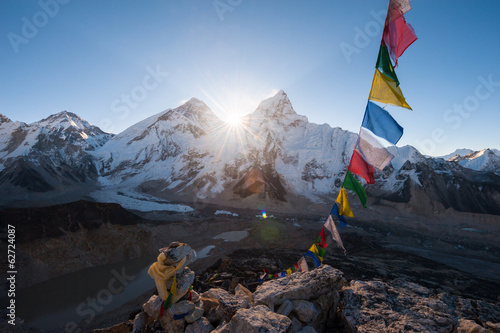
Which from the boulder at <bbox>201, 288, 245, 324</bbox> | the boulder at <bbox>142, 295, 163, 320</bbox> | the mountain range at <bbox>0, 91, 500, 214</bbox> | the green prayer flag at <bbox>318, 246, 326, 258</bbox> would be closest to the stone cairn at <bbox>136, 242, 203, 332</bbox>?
the boulder at <bbox>142, 295, 163, 320</bbox>

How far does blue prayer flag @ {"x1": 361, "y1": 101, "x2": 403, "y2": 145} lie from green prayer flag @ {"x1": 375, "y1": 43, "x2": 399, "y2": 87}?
2.78 ft

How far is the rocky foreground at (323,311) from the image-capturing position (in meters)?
4.40

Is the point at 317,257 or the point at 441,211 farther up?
the point at 317,257

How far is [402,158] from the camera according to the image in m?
77.3

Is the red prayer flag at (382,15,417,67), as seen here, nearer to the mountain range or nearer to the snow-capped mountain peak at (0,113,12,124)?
the mountain range

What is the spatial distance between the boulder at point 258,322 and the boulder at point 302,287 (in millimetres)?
Result: 822

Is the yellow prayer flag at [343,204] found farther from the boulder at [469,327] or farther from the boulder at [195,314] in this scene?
the boulder at [195,314]

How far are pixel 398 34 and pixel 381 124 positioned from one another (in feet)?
7.96

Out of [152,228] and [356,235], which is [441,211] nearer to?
[356,235]

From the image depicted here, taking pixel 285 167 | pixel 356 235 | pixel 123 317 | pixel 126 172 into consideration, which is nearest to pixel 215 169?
pixel 285 167

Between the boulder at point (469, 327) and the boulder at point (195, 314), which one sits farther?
the boulder at point (195, 314)

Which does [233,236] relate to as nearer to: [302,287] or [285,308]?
[302,287]

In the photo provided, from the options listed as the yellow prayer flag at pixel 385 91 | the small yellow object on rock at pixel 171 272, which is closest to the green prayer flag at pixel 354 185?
the yellow prayer flag at pixel 385 91

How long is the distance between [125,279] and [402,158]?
87.0m
